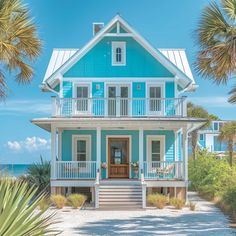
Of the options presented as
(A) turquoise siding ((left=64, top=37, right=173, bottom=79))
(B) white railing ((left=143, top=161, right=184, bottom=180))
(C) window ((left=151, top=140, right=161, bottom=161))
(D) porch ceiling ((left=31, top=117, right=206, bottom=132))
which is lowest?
(B) white railing ((left=143, top=161, right=184, bottom=180))

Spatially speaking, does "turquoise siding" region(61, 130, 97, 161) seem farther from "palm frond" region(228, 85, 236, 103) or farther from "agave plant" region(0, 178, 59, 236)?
"agave plant" region(0, 178, 59, 236)

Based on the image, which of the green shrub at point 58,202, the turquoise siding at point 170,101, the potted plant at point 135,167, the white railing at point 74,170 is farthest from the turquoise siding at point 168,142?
the green shrub at point 58,202

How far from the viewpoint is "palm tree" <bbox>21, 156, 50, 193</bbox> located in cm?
2791

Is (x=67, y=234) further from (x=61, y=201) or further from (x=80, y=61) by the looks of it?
(x=80, y=61)

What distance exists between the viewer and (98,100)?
85.1 ft

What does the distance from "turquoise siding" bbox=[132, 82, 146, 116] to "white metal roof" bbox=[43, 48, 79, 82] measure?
18.1 feet

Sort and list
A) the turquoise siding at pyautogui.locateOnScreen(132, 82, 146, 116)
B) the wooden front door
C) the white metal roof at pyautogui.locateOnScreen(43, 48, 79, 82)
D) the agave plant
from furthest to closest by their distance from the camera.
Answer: the white metal roof at pyautogui.locateOnScreen(43, 48, 79, 82)
the wooden front door
the turquoise siding at pyautogui.locateOnScreen(132, 82, 146, 116)
the agave plant

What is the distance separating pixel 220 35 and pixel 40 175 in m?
16.7

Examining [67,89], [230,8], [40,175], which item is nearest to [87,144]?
[67,89]

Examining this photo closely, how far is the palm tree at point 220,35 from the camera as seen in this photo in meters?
14.8

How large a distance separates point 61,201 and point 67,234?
279 inches

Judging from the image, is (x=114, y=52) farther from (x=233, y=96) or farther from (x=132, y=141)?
(x=233, y=96)

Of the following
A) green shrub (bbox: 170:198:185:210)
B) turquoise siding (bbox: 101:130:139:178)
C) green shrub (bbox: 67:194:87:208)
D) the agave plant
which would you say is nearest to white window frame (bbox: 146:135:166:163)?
A: turquoise siding (bbox: 101:130:139:178)

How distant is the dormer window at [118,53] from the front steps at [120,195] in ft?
24.0
